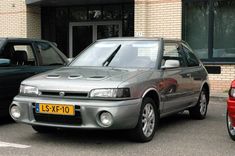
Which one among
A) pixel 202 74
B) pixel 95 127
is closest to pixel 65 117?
pixel 95 127

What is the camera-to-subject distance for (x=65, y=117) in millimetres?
6035

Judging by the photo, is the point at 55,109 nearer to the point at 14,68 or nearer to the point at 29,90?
the point at 29,90

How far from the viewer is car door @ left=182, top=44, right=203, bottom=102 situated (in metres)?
8.20

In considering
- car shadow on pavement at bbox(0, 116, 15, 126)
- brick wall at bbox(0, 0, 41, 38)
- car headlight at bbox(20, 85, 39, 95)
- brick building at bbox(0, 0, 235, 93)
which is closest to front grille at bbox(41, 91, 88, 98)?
car headlight at bbox(20, 85, 39, 95)

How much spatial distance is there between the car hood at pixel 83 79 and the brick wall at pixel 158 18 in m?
7.06

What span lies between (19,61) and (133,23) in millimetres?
8086

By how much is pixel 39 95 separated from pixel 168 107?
2109 millimetres

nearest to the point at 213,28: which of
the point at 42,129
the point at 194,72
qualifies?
the point at 194,72

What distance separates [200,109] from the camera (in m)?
8.76

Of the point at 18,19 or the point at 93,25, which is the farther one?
the point at 93,25

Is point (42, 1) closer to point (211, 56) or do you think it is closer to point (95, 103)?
point (211, 56)

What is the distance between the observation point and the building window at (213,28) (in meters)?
13.2

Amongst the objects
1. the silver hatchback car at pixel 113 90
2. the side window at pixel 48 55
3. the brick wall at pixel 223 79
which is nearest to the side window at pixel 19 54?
the side window at pixel 48 55

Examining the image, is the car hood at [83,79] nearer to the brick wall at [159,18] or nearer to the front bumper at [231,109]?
the front bumper at [231,109]
